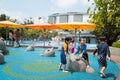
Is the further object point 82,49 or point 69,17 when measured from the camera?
point 69,17

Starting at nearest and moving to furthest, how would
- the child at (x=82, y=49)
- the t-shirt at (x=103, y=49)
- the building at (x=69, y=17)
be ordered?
the t-shirt at (x=103, y=49) < the child at (x=82, y=49) < the building at (x=69, y=17)

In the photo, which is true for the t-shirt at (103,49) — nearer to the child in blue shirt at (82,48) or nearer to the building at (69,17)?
the child in blue shirt at (82,48)

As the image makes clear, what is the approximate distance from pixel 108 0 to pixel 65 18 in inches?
5892

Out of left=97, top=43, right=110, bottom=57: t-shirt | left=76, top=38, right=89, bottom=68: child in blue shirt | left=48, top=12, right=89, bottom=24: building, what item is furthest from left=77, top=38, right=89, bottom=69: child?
left=48, top=12, right=89, bottom=24: building

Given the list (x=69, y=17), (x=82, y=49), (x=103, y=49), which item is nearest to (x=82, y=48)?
(x=82, y=49)

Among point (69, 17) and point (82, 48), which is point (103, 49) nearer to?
point (82, 48)

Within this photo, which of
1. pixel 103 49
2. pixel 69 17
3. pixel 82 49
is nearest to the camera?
pixel 103 49

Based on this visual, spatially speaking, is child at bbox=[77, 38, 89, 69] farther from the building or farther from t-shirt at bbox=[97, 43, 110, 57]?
the building

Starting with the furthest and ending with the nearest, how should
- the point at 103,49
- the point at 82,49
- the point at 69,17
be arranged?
the point at 69,17
the point at 82,49
the point at 103,49

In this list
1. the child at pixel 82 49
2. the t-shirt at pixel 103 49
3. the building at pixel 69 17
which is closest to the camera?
the t-shirt at pixel 103 49

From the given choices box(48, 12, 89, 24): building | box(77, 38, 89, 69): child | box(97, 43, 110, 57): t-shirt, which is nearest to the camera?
box(97, 43, 110, 57): t-shirt

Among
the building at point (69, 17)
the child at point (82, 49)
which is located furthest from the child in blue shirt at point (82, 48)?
the building at point (69, 17)

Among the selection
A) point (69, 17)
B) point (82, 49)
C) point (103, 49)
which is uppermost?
point (69, 17)

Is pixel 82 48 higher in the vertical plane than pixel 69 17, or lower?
lower
